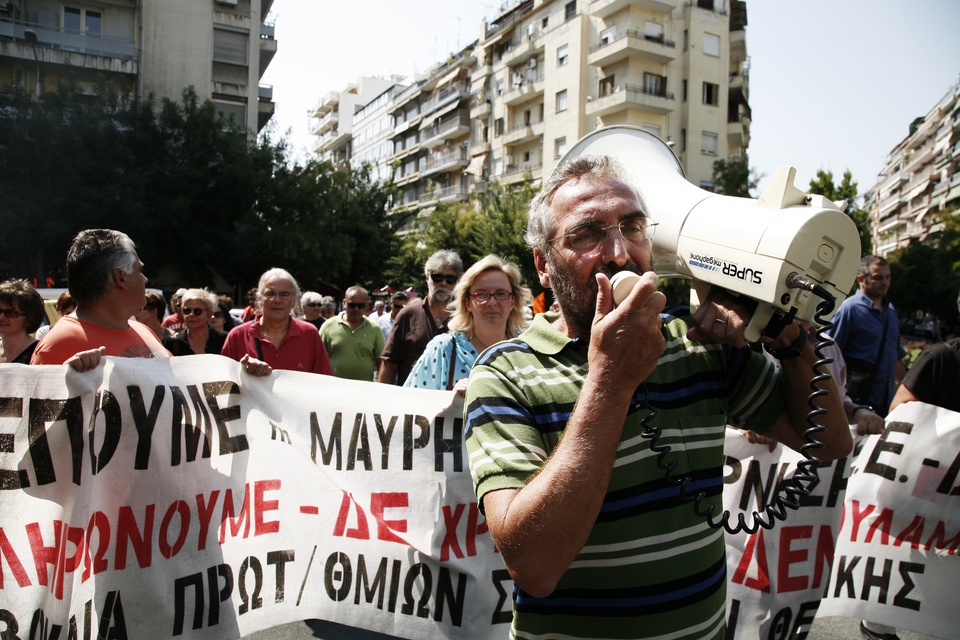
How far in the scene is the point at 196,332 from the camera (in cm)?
559

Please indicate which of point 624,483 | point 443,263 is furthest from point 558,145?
point 624,483

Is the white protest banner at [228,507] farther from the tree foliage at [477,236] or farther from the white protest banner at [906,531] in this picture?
the tree foliage at [477,236]

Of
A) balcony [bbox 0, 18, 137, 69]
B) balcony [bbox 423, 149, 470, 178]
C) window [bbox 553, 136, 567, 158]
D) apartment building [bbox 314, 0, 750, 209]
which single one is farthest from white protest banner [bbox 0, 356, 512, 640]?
balcony [bbox 423, 149, 470, 178]

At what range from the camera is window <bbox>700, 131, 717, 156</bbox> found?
34.4m

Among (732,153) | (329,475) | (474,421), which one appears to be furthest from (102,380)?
(732,153)

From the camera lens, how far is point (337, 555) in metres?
2.81

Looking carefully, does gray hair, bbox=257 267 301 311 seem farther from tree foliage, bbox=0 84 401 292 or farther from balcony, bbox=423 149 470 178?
balcony, bbox=423 149 470 178

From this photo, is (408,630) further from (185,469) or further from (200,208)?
(200,208)

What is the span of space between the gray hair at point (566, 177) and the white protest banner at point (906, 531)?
2298mm

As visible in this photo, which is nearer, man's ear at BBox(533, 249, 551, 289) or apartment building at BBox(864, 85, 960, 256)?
man's ear at BBox(533, 249, 551, 289)

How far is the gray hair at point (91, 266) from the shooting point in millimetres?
3035

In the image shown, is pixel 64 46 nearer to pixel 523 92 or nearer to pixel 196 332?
pixel 523 92

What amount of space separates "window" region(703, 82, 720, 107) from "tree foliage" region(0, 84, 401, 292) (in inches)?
815

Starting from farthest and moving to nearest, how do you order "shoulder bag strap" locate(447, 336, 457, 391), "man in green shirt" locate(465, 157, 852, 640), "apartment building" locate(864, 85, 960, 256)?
"apartment building" locate(864, 85, 960, 256) → "shoulder bag strap" locate(447, 336, 457, 391) → "man in green shirt" locate(465, 157, 852, 640)
